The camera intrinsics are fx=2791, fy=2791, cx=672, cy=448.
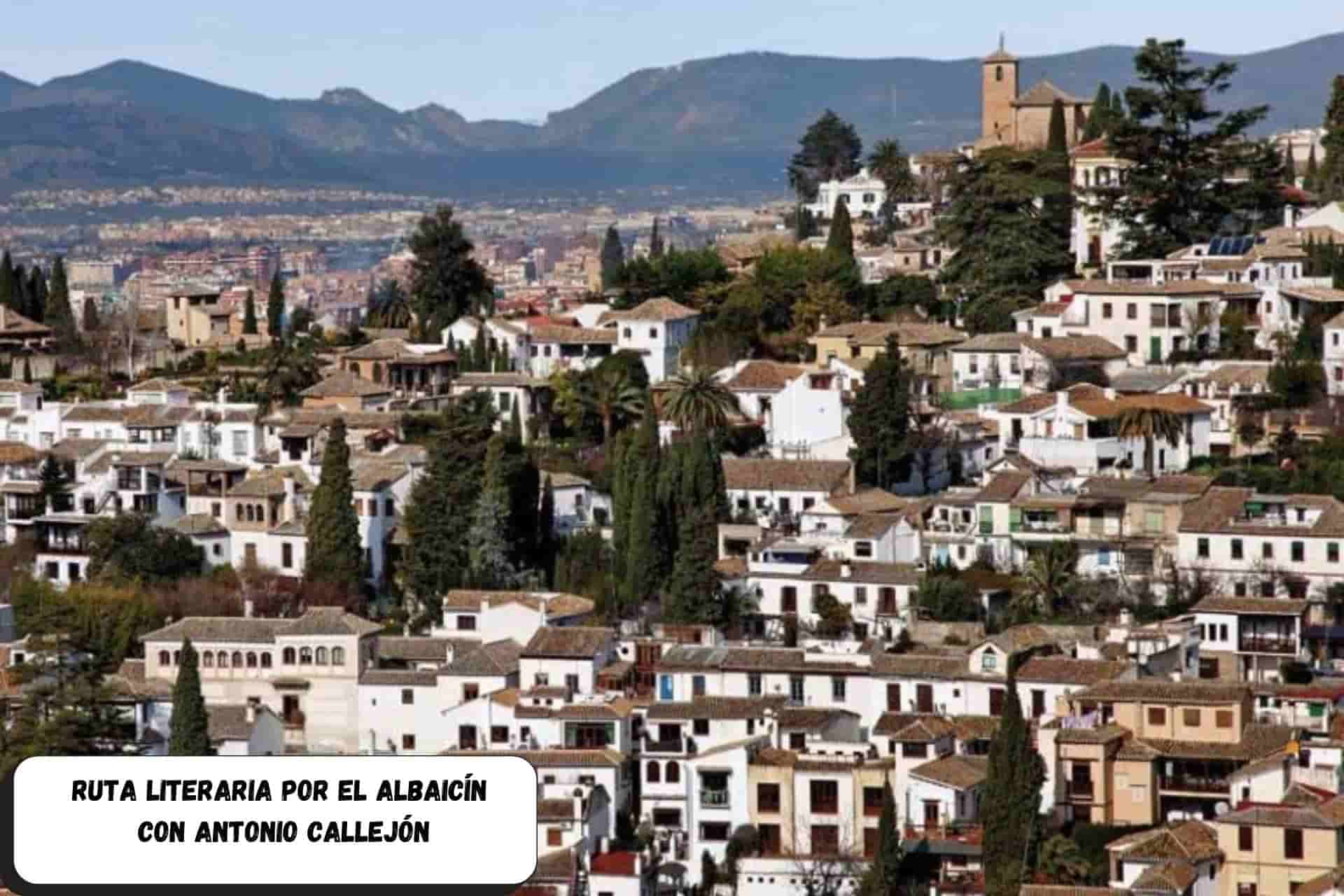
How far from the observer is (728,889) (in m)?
22.9

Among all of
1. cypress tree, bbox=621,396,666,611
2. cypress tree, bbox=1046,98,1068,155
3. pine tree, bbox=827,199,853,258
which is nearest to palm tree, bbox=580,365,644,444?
cypress tree, bbox=621,396,666,611

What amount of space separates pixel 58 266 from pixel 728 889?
24202 millimetres

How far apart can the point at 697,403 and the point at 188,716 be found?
8.79 m

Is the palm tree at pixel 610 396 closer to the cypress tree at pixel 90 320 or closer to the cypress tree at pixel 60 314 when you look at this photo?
the cypress tree at pixel 60 314

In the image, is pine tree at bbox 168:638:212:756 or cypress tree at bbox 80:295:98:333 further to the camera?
cypress tree at bbox 80:295:98:333

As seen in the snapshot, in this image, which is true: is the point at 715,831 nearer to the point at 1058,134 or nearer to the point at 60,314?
the point at 1058,134

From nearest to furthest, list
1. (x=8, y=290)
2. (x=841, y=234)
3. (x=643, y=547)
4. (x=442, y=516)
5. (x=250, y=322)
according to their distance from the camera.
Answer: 1. (x=643, y=547)
2. (x=442, y=516)
3. (x=841, y=234)
4. (x=8, y=290)
5. (x=250, y=322)

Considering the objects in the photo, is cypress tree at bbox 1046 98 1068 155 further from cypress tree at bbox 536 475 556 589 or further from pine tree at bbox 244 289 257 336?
Answer: cypress tree at bbox 536 475 556 589

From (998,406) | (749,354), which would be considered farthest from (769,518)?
(749,354)

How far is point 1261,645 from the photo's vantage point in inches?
997

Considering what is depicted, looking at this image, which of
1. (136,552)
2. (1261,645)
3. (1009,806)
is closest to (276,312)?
(136,552)

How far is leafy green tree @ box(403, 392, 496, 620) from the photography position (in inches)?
1123

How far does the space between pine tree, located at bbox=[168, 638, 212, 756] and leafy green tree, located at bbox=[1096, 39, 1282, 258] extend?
1656 cm

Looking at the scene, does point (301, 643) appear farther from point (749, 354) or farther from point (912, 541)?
point (749, 354)
